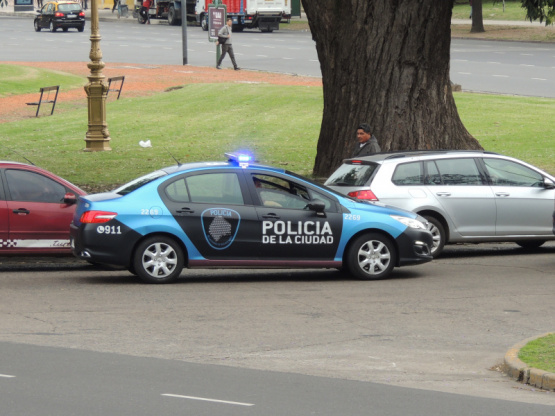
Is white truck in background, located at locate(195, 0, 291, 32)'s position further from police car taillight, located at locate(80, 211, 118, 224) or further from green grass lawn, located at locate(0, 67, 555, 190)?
police car taillight, located at locate(80, 211, 118, 224)

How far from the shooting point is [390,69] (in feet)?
58.1

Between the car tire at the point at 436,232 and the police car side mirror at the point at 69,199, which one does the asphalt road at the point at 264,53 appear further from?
the police car side mirror at the point at 69,199

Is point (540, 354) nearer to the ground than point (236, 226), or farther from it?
nearer to the ground

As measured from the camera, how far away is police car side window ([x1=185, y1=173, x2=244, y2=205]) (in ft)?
40.3

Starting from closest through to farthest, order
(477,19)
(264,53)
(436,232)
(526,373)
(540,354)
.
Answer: (526,373) → (540,354) → (436,232) → (264,53) → (477,19)

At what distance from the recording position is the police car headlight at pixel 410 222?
1275 cm

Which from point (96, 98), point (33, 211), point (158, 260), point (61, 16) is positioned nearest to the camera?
point (158, 260)

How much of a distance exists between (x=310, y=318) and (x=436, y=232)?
4366 mm

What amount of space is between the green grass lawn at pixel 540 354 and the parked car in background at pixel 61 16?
63.2 metres

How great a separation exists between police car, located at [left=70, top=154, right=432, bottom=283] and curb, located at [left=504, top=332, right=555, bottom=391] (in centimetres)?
415

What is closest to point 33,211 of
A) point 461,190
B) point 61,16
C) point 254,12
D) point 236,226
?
point 236,226

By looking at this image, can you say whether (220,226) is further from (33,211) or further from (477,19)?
(477,19)

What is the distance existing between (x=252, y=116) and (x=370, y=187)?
1631 centimetres

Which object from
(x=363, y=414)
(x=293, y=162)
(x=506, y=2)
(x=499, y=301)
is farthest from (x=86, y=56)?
(x=363, y=414)
